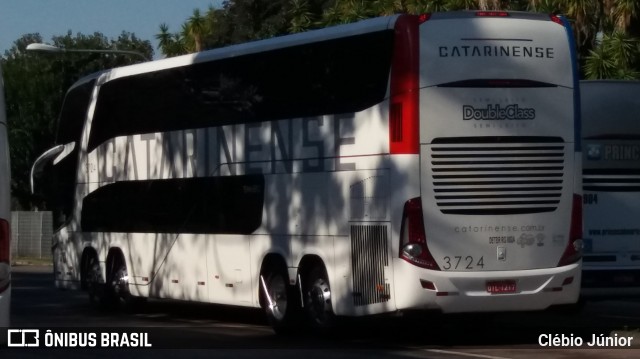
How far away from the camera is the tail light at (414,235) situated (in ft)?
50.6

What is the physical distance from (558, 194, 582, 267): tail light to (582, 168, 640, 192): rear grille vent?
281cm

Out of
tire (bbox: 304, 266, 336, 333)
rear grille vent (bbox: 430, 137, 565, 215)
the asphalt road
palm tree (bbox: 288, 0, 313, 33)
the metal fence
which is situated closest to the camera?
the asphalt road

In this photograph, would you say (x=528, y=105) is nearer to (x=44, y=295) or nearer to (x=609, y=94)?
(x=609, y=94)

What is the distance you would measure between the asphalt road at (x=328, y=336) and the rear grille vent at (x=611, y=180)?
1.98 metres

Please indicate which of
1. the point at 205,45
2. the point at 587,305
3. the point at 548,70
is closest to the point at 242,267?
the point at 548,70

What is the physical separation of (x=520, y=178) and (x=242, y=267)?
4.82m

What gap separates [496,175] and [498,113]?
75 cm

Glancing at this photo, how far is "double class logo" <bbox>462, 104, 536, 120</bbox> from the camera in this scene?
15664mm

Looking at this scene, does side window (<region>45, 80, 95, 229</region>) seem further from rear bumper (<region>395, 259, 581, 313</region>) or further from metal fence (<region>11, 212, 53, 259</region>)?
metal fence (<region>11, 212, 53, 259</region>)

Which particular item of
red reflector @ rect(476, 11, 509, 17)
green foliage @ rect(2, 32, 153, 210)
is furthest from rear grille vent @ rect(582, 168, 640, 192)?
green foliage @ rect(2, 32, 153, 210)

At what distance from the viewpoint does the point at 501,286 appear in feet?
51.4

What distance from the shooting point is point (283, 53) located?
18.1 m

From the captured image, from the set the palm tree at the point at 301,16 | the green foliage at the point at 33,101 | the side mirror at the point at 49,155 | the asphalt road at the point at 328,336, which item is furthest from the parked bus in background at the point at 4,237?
the green foliage at the point at 33,101

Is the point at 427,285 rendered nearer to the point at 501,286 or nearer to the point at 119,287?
the point at 501,286
